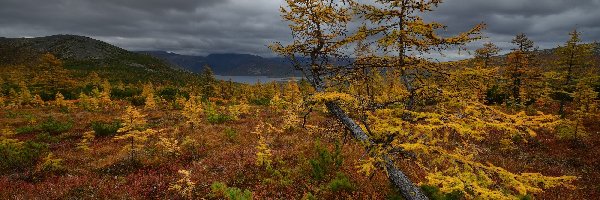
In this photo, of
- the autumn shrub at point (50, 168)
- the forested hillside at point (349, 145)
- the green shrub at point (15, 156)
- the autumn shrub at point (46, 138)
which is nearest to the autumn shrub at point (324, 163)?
the forested hillside at point (349, 145)

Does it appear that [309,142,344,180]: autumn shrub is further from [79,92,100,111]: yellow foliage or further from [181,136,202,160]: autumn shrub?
[79,92,100,111]: yellow foliage

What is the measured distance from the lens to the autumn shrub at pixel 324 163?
13.8 metres

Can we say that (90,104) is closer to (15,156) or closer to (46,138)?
(46,138)

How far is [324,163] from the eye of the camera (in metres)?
14.3

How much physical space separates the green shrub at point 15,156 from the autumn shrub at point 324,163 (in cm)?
1340

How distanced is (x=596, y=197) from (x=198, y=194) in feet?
→ 51.1

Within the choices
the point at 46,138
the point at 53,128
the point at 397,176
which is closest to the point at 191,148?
the point at 46,138

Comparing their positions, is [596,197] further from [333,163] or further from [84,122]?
[84,122]

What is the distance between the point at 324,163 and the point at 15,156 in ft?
48.2

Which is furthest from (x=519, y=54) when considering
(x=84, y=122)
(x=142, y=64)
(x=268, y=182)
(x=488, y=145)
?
(x=142, y=64)

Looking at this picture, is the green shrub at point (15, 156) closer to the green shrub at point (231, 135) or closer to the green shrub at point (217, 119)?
the green shrub at point (231, 135)

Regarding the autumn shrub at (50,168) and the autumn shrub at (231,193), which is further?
the autumn shrub at (50,168)

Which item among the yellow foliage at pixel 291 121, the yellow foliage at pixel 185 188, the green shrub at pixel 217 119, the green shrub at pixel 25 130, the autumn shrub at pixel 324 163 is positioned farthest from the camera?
the green shrub at pixel 217 119

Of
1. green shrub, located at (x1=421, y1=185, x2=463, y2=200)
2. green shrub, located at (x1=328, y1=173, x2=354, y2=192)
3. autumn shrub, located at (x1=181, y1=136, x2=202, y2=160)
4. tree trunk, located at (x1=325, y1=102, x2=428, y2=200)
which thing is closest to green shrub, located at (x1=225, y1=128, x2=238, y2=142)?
autumn shrub, located at (x1=181, y1=136, x2=202, y2=160)
